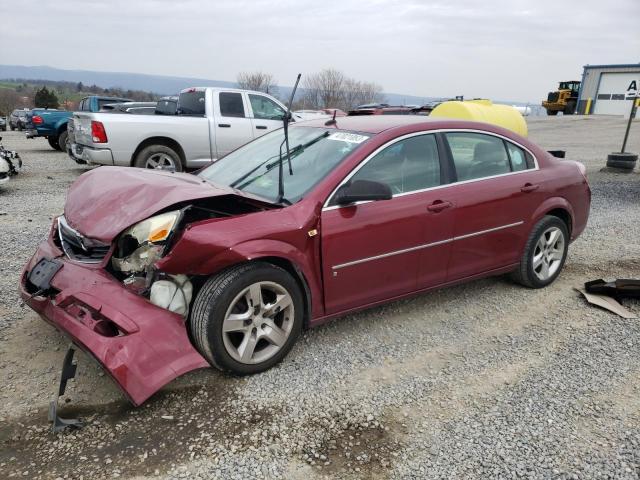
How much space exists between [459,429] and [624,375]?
1.40 metres

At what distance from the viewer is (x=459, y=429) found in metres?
2.67

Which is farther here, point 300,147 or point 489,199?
point 489,199

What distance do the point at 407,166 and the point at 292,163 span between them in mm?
861

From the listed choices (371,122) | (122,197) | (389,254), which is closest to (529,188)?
(371,122)

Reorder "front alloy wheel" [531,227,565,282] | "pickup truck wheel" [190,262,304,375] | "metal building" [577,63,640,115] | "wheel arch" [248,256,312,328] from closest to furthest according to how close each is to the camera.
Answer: "pickup truck wheel" [190,262,304,375] → "wheel arch" [248,256,312,328] → "front alloy wheel" [531,227,565,282] → "metal building" [577,63,640,115]

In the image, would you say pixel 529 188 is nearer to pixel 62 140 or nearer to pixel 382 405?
pixel 382 405

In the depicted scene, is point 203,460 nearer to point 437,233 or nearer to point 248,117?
point 437,233

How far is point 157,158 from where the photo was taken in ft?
30.6

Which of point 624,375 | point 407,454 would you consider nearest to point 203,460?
point 407,454

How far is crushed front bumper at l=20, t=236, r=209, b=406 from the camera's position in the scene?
99.4 inches

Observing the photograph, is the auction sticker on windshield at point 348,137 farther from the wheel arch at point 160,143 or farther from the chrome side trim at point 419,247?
the wheel arch at point 160,143

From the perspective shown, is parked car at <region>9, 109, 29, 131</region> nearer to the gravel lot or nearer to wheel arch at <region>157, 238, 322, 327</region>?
the gravel lot

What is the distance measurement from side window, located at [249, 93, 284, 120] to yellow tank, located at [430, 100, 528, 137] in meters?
3.33

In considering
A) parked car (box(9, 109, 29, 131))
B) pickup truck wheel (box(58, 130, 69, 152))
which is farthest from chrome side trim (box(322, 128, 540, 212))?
parked car (box(9, 109, 29, 131))
